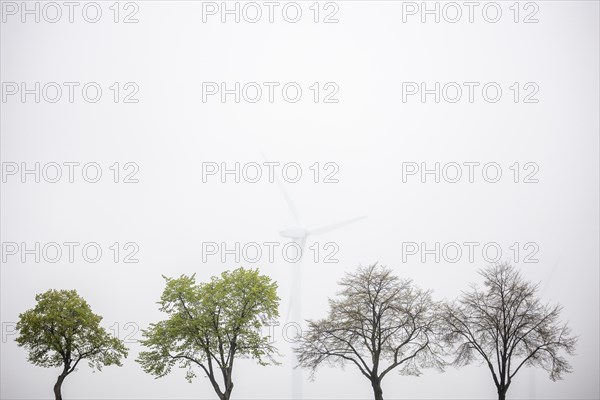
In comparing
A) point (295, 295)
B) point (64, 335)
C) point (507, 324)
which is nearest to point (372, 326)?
point (507, 324)

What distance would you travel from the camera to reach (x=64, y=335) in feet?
173

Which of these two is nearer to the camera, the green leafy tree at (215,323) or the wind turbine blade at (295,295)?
the green leafy tree at (215,323)

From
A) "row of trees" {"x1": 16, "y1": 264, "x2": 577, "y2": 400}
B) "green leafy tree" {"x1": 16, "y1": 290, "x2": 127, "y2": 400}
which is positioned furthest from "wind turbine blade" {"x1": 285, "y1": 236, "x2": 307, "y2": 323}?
"green leafy tree" {"x1": 16, "y1": 290, "x2": 127, "y2": 400}

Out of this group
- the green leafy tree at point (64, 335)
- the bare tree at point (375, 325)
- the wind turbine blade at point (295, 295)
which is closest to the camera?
the bare tree at point (375, 325)

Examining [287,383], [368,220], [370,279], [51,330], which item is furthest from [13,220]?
[370,279]

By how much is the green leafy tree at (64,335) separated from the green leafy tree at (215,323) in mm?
5630

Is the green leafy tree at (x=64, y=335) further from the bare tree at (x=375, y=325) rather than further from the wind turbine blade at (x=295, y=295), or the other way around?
the wind turbine blade at (x=295, y=295)

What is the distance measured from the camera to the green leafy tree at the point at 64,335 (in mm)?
52719

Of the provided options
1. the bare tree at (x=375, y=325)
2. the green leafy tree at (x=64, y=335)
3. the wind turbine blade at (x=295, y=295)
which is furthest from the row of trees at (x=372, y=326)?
the wind turbine blade at (x=295, y=295)

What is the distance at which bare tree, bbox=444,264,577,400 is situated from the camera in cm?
4766

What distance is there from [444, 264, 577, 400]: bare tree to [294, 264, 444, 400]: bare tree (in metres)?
1.86

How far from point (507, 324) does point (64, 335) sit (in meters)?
33.1

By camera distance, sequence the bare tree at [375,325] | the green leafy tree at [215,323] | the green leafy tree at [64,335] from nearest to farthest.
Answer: the bare tree at [375,325] < the green leafy tree at [215,323] < the green leafy tree at [64,335]

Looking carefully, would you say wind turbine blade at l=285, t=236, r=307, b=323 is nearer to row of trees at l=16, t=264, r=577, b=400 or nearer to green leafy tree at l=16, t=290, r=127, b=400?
row of trees at l=16, t=264, r=577, b=400
